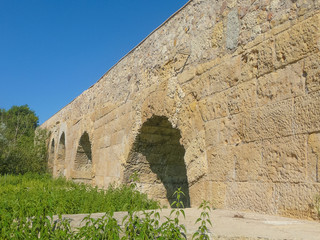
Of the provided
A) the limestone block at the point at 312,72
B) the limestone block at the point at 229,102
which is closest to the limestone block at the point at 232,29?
the limestone block at the point at 229,102

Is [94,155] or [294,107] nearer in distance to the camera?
[294,107]

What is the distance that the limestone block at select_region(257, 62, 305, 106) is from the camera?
2.79 m

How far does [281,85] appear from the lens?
2928 mm

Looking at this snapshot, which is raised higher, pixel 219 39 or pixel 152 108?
pixel 219 39

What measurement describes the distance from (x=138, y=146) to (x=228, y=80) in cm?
266

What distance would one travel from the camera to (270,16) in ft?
10.4

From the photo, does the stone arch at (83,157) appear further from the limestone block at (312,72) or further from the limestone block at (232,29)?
the limestone block at (312,72)

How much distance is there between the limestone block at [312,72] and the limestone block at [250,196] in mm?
893

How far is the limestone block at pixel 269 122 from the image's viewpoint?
9.27ft

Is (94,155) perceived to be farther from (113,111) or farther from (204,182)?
(204,182)

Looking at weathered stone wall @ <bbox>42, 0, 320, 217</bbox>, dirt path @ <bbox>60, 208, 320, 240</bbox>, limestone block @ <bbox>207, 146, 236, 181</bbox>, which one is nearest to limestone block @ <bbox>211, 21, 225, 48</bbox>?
weathered stone wall @ <bbox>42, 0, 320, 217</bbox>

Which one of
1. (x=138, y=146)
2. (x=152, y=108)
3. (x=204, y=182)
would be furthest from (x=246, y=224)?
(x=138, y=146)

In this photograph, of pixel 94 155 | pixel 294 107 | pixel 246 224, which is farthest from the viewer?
pixel 94 155

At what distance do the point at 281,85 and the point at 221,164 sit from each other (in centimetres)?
103
